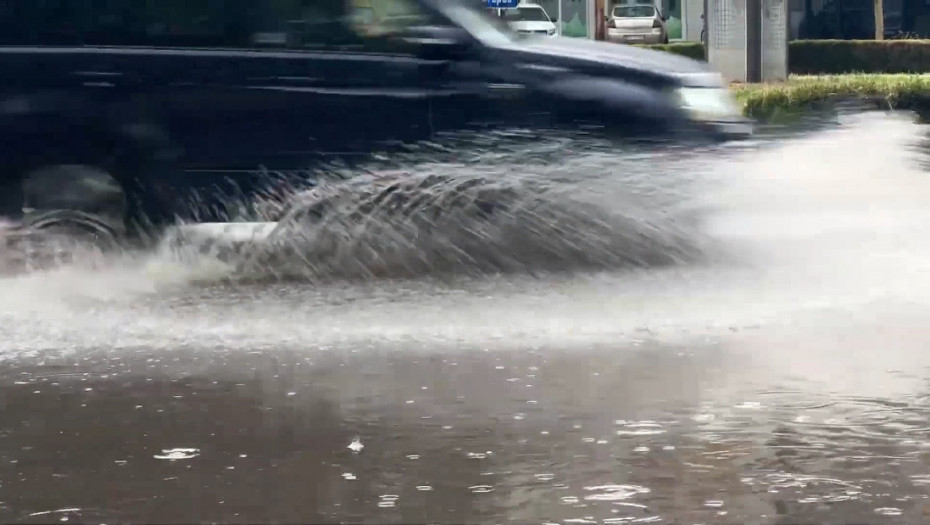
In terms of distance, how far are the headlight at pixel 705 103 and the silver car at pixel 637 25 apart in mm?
27022

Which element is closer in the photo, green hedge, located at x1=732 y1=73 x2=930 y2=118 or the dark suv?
the dark suv

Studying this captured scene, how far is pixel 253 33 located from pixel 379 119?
0.91 meters

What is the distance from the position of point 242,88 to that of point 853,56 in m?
22.3

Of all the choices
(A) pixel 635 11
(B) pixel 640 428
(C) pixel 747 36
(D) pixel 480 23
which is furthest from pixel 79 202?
(A) pixel 635 11

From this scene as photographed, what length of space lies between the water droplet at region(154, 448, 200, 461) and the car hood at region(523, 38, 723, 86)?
4.05m

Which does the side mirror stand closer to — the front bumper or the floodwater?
the floodwater

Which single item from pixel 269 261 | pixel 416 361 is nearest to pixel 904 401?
pixel 416 361

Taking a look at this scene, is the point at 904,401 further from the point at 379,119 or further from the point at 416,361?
the point at 379,119

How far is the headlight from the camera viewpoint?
8.49 meters

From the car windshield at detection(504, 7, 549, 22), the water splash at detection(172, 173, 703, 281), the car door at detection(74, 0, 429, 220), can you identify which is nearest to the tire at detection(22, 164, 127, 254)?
the car door at detection(74, 0, 429, 220)

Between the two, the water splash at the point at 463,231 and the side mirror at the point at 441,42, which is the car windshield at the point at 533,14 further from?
the water splash at the point at 463,231

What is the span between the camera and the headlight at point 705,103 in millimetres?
8492

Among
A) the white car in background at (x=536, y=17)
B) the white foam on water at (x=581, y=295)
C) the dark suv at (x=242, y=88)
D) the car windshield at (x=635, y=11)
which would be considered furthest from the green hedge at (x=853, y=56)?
the dark suv at (x=242, y=88)

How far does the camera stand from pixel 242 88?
8.61 meters
